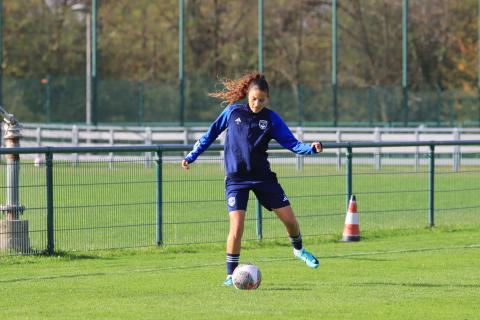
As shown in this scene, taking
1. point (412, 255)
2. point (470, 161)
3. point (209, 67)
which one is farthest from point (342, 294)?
point (209, 67)

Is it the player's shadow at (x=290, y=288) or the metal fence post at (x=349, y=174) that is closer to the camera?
the player's shadow at (x=290, y=288)

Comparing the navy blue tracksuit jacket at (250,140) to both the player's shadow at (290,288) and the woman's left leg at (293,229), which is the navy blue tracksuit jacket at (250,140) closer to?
the woman's left leg at (293,229)

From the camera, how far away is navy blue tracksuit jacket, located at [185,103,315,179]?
11.4 metres

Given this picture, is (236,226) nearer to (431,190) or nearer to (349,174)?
(349,174)

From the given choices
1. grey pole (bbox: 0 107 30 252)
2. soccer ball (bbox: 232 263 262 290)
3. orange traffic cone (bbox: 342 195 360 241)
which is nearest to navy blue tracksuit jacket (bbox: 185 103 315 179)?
soccer ball (bbox: 232 263 262 290)

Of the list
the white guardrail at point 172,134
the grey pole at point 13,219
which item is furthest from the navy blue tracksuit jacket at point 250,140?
the white guardrail at point 172,134

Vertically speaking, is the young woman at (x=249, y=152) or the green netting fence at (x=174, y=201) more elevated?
the young woman at (x=249, y=152)

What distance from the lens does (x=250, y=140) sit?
1141 cm

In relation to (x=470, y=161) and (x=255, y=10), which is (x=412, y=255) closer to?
(x=470, y=161)

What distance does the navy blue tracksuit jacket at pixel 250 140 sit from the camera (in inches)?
450

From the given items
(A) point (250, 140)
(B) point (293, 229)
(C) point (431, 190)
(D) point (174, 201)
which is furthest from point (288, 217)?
(C) point (431, 190)

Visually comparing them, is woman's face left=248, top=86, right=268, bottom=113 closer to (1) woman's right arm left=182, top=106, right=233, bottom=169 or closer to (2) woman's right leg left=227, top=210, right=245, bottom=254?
(1) woman's right arm left=182, top=106, right=233, bottom=169

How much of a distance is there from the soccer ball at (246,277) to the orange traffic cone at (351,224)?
4761mm

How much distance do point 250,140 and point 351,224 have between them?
15.5ft
